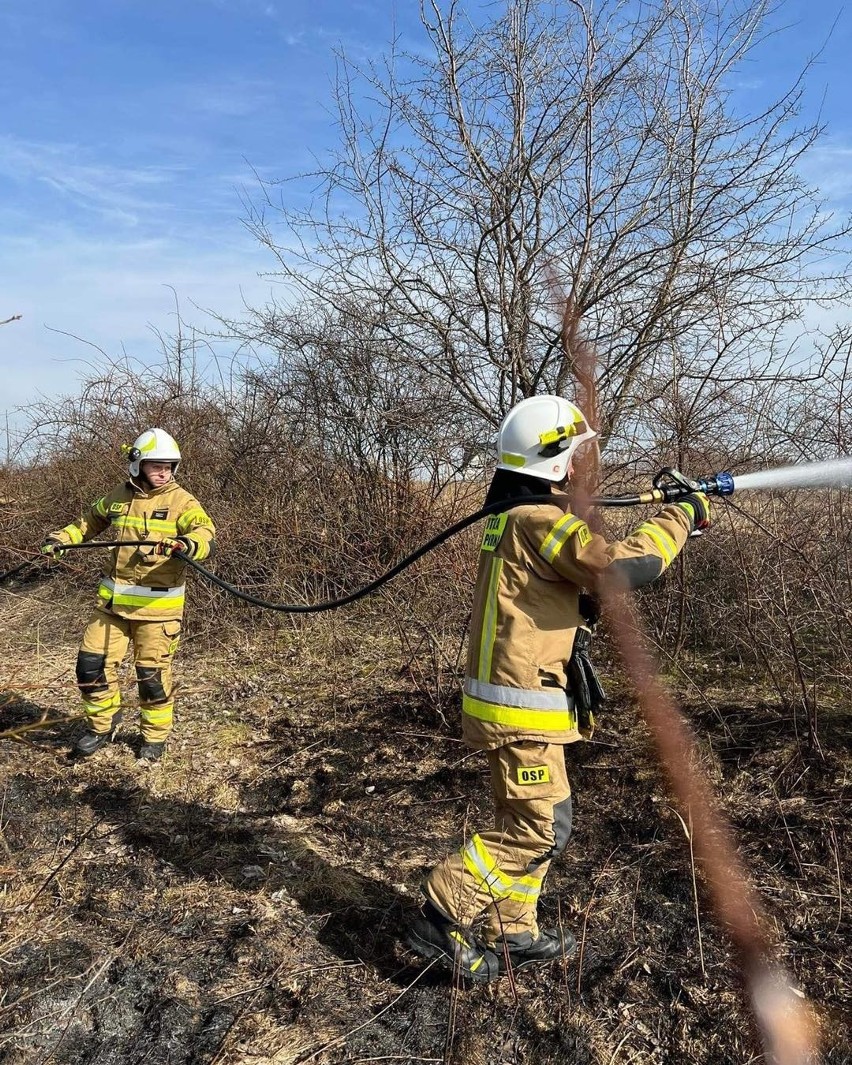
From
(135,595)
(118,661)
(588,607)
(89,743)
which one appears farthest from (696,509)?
(89,743)

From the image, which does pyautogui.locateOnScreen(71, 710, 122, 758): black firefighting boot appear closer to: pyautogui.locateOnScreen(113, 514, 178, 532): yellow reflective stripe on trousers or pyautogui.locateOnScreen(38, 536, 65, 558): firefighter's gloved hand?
pyautogui.locateOnScreen(38, 536, 65, 558): firefighter's gloved hand

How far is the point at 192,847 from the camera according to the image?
3875 millimetres

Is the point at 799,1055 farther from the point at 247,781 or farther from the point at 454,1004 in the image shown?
the point at 247,781

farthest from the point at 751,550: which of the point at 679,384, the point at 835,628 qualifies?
the point at 679,384

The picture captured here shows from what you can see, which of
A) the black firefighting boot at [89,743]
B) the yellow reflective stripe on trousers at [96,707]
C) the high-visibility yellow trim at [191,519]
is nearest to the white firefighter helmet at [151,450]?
the high-visibility yellow trim at [191,519]

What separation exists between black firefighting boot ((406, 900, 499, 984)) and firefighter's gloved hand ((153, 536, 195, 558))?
277cm

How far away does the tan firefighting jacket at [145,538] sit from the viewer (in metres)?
4.86

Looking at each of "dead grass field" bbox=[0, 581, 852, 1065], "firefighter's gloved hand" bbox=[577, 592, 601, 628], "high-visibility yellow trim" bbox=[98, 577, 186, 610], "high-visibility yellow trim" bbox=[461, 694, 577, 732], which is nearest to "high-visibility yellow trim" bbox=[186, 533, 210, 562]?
"high-visibility yellow trim" bbox=[98, 577, 186, 610]

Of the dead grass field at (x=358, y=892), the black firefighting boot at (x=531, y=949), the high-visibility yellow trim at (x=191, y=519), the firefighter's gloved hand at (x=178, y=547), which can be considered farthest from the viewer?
the high-visibility yellow trim at (x=191, y=519)

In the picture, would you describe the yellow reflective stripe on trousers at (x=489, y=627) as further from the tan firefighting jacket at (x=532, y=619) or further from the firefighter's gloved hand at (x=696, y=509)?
the firefighter's gloved hand at (x=696, y=509)

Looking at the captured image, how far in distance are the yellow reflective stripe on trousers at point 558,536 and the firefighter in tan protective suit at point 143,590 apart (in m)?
2.84

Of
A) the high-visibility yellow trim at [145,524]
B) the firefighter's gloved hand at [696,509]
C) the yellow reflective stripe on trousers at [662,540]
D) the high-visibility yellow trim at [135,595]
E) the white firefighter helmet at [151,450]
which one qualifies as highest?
the white firefighter helmet at [151,450]

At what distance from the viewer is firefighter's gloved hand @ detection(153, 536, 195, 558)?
4734 mm

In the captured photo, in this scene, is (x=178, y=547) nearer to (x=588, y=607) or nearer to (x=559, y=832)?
(x=588, y=607)
